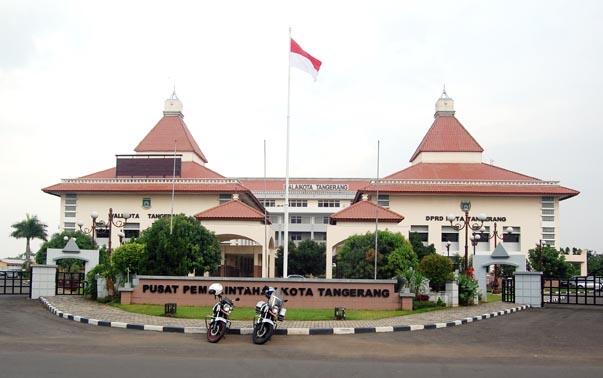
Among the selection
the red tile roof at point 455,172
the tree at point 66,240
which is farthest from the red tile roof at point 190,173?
the red tile roof at point 455,172

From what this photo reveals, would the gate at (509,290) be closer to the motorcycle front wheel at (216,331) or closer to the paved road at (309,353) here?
the paved road at (309,353)

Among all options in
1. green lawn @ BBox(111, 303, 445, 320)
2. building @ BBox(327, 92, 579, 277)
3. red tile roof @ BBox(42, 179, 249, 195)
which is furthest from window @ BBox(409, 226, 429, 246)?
green lawn @ BBox(111, 303, 445, 320)

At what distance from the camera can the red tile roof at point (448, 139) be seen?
Result: 52031mm

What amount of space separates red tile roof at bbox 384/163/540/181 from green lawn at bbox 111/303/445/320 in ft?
104

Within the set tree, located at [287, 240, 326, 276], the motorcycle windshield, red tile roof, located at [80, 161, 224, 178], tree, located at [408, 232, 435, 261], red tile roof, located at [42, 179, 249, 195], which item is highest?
red tile roof, located at [80, 161, 224, 178]

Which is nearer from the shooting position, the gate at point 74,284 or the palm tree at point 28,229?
the gate at point 74,284

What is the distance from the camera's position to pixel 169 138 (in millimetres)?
53938

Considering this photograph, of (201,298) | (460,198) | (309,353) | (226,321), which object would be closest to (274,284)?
(201,298)

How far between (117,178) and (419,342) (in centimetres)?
4042

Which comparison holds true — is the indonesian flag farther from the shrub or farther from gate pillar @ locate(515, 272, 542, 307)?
gate pillar @ locate(515, 272, 542, 307)

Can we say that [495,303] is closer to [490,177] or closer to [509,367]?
[509,367]

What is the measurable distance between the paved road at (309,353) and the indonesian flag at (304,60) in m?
10.3

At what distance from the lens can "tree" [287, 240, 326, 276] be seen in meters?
63.9

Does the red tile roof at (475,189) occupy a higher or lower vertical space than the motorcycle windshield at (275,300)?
higher
